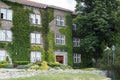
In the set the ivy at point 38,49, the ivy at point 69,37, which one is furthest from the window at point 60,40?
the ivy at point 38,49

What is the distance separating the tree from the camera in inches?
2243

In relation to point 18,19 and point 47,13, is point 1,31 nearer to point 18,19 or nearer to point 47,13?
point 18,19

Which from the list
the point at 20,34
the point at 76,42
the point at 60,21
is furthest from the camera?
the point at 76,42

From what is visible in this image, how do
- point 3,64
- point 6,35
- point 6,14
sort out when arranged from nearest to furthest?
point 3,64 < point 6,35 < point 6,14

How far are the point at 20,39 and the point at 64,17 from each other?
10334mm

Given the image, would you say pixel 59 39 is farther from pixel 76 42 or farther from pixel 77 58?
pixel 77 58

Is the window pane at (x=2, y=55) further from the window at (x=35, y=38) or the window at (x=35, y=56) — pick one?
the window at (x=35, y=38)

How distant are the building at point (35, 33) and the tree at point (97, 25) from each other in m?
2.82

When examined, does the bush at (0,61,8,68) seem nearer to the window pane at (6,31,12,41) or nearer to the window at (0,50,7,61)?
the window at (0,50,7,61)

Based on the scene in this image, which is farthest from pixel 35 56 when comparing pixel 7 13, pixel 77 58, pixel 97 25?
pixel 97 25

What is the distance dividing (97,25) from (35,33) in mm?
9618

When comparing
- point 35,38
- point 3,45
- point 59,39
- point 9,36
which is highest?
point 9,36

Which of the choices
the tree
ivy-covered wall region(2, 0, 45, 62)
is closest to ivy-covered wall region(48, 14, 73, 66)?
the tree

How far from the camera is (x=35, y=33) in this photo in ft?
185
